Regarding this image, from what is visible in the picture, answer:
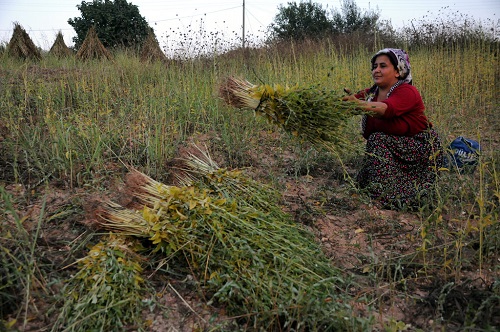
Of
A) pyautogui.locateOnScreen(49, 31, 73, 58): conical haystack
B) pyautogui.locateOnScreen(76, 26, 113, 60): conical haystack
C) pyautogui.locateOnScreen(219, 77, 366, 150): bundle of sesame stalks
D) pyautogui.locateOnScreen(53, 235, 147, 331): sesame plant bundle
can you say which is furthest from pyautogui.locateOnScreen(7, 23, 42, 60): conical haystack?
pyautogui.locateOnScreen(53, 235, 147, 331): sesame plant bundle

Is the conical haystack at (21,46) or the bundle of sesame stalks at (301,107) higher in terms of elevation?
the conical haystack at (21,46)

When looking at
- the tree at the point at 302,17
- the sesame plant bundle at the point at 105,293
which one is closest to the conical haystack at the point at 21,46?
the sesame plant bundle at the point at 105,293

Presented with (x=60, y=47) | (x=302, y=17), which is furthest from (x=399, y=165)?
(x=302, y=17)

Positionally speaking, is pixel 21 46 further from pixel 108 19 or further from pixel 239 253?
pixel 239 253

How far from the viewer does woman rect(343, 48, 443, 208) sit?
112 inches

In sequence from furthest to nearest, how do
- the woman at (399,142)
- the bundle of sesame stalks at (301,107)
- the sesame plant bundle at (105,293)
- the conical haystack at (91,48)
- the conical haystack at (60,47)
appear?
the conical haystack at (60,47), the conical haystack at (91,48), the woman at (399,142), the bundle of sesame stalks at (301,107), the sesame plant bundle at (105,293)

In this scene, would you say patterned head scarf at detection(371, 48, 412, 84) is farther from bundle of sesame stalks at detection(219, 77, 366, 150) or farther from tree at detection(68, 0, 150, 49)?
tree at detection(68, 0, 150, 49)

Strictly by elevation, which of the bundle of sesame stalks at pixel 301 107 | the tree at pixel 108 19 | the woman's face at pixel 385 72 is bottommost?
the bundle of sesame stalks at pixel 301 107

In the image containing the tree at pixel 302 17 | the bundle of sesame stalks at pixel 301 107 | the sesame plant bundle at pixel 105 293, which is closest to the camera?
the sesame plant bundle at pixel 105 293

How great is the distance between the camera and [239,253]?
1.76 meters

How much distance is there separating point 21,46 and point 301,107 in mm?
7180

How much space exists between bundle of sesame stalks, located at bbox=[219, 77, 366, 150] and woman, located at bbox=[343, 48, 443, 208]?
33cm

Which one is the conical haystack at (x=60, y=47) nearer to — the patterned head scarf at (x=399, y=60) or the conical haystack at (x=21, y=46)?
the conical haystack at (x=21, y=46)

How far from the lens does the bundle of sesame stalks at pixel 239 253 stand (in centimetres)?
155
